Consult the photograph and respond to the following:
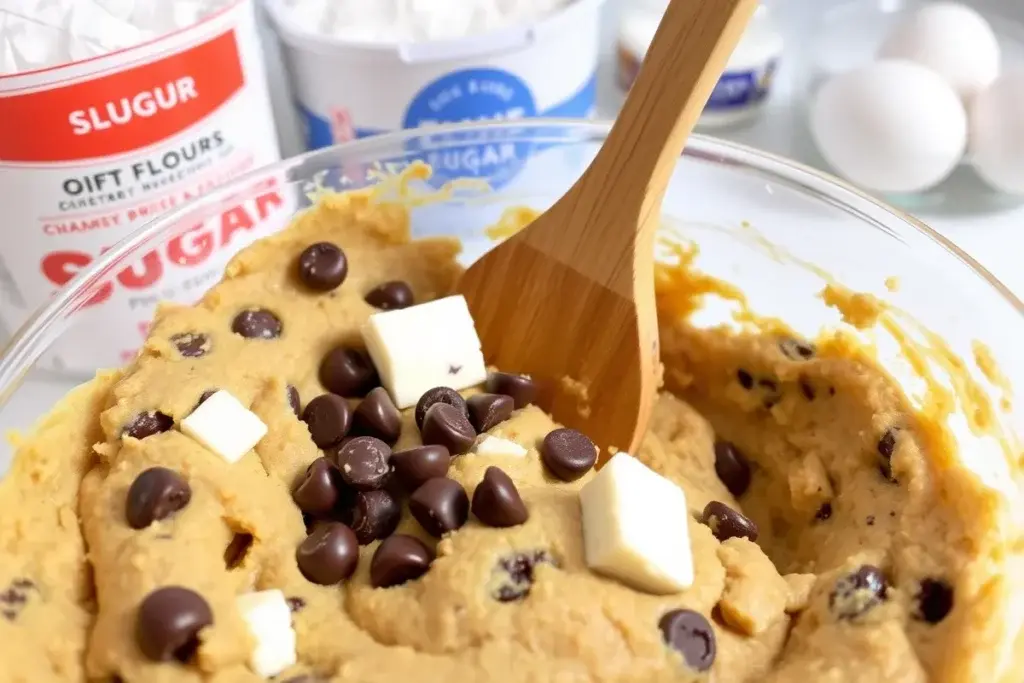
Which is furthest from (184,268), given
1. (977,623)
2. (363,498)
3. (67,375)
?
(977,623)

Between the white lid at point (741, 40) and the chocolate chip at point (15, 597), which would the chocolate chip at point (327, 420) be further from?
the white lid at point (741, 40)

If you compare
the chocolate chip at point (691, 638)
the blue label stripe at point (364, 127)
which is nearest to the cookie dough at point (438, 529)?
the chocolate chip at point (691, 638)

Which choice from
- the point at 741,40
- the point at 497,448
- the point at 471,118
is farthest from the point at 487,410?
the point at 741,40

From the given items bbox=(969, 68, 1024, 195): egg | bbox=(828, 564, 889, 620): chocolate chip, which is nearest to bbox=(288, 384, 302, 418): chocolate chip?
bbox=(828, 564, 889, 620): chocolate chip

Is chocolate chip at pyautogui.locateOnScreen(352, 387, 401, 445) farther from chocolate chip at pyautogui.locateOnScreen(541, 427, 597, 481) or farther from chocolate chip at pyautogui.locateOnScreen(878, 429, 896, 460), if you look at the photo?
chocolate chip at pyautogui.locateOnScreen(878, 429, 896, 460)

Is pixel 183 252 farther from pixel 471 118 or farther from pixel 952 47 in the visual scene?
pixel 952 47

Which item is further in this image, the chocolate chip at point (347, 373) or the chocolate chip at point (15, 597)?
the chocolate chip at point (347, 373)

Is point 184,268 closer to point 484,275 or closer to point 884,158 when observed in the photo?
point 484,275
